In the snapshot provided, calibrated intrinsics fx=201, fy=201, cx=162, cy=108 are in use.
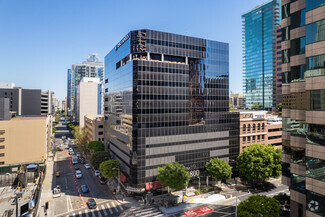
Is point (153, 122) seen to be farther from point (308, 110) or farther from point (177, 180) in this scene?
point (308, 110)

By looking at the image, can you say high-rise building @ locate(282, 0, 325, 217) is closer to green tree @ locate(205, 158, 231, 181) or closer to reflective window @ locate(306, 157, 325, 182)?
reflective window @ locate(306, 157, 325, 182)

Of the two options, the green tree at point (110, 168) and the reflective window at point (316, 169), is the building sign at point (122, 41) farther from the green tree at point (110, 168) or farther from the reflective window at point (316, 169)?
the reflective window at point (316, 169)

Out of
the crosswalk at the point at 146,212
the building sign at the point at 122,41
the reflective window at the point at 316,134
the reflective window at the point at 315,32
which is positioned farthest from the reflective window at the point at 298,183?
the building sign at the point at 122,41

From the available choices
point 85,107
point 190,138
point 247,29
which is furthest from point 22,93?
point 247,29

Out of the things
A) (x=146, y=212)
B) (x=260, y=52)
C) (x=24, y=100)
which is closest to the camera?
(x=146, y=212)

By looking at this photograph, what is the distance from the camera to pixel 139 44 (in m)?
53.3

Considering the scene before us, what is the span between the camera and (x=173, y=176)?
4719 centimetres

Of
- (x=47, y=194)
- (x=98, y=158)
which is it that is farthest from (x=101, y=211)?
(x=98, y=158)

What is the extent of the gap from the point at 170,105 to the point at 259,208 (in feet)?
104

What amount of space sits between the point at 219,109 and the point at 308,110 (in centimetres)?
3662

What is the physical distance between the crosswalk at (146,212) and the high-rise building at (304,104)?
25940 millimetres

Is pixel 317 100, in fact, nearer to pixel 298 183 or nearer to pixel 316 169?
pixel 316 169

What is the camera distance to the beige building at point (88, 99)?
150 m

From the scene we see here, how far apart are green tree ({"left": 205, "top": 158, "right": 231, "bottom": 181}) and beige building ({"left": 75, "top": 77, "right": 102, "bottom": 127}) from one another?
116371 millimetres
